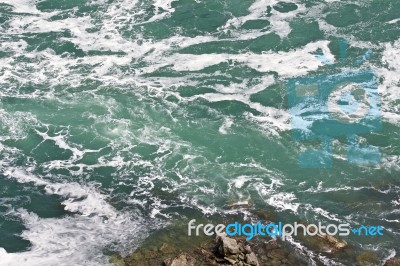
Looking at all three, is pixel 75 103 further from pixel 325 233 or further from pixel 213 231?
pixel 325 233

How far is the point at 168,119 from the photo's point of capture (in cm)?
4934

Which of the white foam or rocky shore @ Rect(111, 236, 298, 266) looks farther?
the white foam

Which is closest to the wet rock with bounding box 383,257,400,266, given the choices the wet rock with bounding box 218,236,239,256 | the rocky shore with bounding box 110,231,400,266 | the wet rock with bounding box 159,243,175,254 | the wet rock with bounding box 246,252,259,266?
the rocky shore with bounding box 110,231,400,266

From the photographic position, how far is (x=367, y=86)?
5212 centimetres

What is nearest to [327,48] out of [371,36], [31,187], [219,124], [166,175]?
[371,36]

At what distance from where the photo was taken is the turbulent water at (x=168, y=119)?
127 feet

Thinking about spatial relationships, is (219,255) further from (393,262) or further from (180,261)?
(393,262)

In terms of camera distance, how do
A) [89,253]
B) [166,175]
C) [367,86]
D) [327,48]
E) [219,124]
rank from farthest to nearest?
[327,48] < [367,86] < [219,124] < [166,175] < [89,253]

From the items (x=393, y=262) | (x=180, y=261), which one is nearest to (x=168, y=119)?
(x=180, y=261)

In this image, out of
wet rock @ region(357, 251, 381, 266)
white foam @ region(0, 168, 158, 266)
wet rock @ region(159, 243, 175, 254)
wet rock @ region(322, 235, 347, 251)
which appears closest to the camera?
wet rock @ region(357, 251, 381, 266)

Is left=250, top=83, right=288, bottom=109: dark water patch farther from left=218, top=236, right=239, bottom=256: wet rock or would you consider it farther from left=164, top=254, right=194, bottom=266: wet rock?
left=164, top=254, right=194, bottom=266: wet rock

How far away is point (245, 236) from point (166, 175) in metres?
9.96

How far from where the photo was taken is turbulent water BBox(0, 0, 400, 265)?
38.8 m

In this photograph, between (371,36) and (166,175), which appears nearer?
(166,175)
